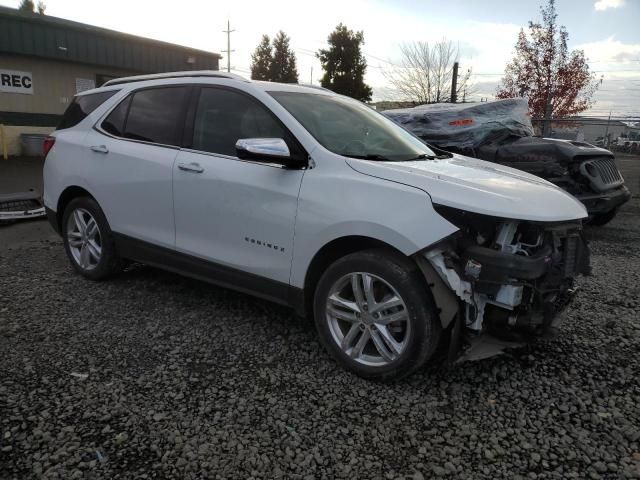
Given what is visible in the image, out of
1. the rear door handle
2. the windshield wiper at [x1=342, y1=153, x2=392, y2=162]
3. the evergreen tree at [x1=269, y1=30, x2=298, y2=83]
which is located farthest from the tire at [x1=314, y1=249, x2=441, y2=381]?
the evergreen tree at [x1=269, y1=30, x2=298, y2=83]

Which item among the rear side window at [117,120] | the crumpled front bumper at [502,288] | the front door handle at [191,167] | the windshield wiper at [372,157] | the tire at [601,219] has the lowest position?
the tire at [601,219]

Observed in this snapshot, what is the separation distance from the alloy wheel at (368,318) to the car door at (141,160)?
1.54m

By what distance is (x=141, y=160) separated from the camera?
400 centimetres

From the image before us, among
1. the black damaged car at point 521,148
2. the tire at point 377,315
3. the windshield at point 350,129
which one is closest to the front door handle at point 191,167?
the windshield at point 350,129

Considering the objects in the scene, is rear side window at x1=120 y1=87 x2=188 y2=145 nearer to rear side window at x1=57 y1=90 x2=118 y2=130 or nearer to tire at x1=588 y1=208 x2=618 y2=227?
rear side window at x1=57 y1=90 x2=118 y2=130

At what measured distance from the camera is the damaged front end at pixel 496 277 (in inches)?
104

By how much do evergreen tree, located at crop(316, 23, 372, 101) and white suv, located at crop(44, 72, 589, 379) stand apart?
33.2 metres

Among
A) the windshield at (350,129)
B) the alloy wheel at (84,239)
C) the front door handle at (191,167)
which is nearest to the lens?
the windshield at (350,129)

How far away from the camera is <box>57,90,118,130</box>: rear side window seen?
4.56m

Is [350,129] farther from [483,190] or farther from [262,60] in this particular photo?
[262,60]

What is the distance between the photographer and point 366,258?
287cm

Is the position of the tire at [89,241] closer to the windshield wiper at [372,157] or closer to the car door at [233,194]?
the car door at [233,194]

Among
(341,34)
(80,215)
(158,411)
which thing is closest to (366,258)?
(158,411)

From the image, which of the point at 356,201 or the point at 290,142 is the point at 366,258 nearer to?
the point at 356,201
